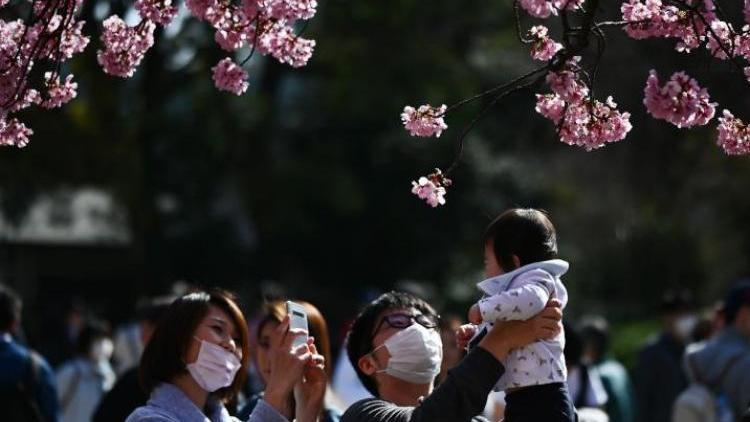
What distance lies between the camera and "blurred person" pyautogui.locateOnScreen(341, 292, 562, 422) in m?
3.85

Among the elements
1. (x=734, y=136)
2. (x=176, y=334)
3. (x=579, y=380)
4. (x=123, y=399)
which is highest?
(x=734, y=136)

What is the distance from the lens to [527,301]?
3779 mm

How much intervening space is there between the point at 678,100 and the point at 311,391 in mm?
1544

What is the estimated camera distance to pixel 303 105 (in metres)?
30.9

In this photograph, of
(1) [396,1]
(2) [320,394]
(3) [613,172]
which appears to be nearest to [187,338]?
(2) [320,394]

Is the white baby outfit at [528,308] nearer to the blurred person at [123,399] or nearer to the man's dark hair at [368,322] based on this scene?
the man's dark hair at [368,322]

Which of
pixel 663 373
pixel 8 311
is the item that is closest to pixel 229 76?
pixel 8 311

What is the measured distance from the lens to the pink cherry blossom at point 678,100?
15.4 feet

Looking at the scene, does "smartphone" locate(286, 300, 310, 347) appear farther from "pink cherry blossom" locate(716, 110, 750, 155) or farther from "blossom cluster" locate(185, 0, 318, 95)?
"pink cherry blossom" locate(716, 110, 750, 155)

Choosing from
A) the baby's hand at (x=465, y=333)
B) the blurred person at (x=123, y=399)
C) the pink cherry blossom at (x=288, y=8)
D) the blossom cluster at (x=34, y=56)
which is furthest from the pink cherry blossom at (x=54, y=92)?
the baby's hand at (x=465, y=333)

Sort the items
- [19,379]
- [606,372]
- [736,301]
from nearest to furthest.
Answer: [19,379]
[736,301]
[606,372]

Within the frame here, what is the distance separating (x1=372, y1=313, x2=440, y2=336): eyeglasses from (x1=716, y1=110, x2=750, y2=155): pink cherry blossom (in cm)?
121

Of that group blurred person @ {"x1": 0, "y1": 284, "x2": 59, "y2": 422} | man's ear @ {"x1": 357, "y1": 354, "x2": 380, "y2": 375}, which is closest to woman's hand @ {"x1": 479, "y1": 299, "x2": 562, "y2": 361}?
man's ear @ {"x1": 357, "y1": 354, "x2": 380, "y2": 375}

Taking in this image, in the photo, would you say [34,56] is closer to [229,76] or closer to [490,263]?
[229,76]
